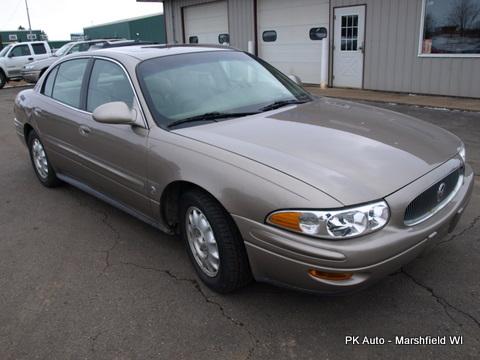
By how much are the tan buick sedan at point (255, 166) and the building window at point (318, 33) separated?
363 inches

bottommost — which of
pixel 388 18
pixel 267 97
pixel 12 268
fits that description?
pixel 12 268

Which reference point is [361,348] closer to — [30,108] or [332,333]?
[332,333]

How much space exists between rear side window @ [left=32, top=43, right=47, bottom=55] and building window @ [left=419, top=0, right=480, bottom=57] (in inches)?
645

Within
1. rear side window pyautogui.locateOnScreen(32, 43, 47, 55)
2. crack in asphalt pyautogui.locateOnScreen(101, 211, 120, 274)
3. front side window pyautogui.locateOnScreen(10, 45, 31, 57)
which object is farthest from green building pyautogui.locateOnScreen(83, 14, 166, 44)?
crack in asphalt pyautogui.locateOnScreen(101, 211, 120, 274)

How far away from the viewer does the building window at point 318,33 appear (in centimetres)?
1277

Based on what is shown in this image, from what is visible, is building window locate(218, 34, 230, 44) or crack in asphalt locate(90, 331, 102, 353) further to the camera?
building window locate(218, 34, 230, 44)

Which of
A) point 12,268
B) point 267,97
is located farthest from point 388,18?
point 12,268

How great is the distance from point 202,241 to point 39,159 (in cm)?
326

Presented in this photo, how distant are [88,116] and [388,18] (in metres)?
9.22

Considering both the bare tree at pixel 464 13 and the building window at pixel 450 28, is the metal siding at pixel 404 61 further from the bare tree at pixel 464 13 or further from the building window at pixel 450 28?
the bare tree at pixel 464 13

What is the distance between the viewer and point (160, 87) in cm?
352

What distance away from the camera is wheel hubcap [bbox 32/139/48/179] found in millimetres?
5305

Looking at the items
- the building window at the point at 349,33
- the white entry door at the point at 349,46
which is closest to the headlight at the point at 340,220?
the white entry door at the point at 349,46

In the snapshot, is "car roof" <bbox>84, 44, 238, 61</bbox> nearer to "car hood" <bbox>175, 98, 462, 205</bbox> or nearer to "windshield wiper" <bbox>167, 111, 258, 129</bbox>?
"windshield wiper" <bbox>167, 111, 258, 129</bbox>
